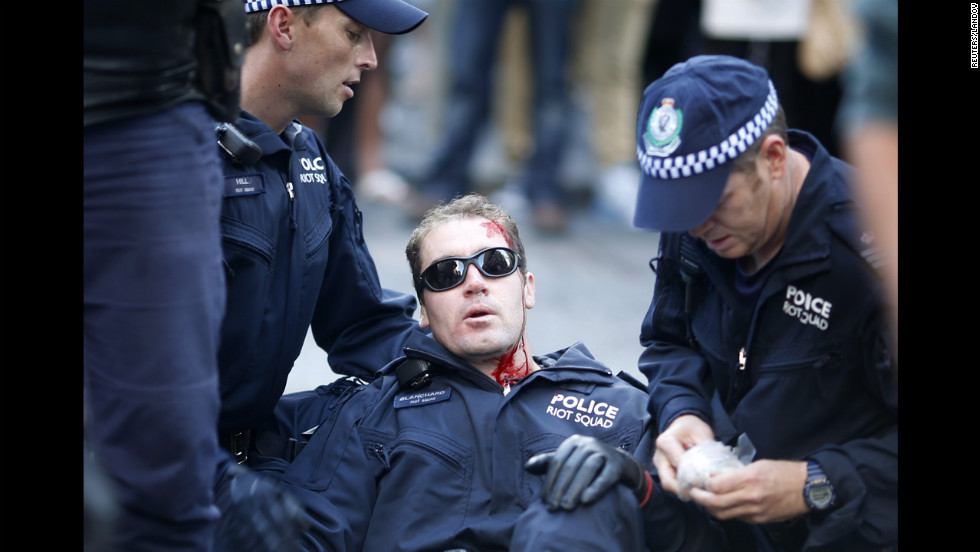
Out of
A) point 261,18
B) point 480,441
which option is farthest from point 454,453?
point 261,18

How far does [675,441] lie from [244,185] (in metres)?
1.18

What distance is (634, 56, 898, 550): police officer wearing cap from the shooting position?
2.28 m

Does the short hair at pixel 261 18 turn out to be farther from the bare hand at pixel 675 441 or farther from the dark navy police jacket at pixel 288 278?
the bare hand at pixel 675 441

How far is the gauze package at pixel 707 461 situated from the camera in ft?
7.80

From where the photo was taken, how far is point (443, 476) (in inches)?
108

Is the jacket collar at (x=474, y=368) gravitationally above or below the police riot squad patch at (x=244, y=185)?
below

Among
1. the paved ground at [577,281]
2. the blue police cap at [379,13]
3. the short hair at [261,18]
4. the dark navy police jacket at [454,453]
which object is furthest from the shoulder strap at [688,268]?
the paved ground at [577,281]

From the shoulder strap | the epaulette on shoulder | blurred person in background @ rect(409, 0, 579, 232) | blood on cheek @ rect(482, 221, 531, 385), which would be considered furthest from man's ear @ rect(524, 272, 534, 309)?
blurred person in background @ rect(409, 0, 579, 232)

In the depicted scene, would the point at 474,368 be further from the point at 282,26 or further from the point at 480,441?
the point at 282,26

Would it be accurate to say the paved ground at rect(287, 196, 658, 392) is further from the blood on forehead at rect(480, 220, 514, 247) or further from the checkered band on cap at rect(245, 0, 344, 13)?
the checkered band on cap at rect(245, 0, 344, 13)

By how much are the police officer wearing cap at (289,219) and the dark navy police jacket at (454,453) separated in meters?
0.22

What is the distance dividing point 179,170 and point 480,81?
155 inches
